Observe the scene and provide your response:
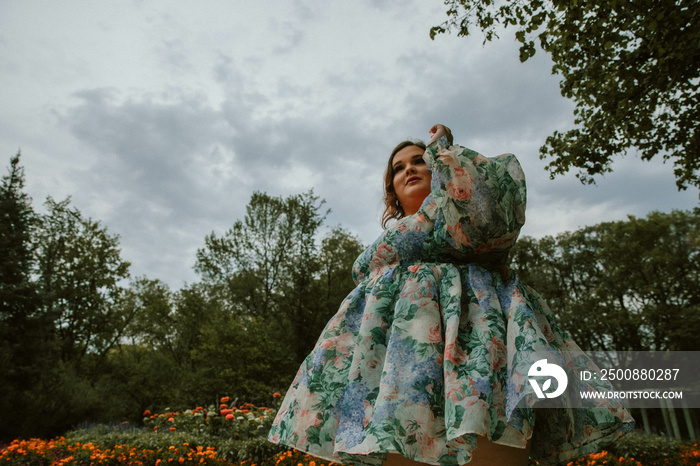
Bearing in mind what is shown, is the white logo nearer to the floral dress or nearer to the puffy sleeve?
the floral dress

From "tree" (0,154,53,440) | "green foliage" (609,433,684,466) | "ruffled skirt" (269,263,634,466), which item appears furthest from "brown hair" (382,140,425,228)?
"tree" (0,154,53,440)

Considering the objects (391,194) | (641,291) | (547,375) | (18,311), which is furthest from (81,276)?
(641,291)

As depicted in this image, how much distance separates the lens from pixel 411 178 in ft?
8.23

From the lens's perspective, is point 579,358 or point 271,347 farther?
point 271,347

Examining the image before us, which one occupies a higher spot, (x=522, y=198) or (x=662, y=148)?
(x=662, y=148)

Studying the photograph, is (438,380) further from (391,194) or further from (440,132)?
(391,194)

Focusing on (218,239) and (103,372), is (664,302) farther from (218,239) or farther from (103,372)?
(103,372)

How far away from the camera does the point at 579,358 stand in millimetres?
1708

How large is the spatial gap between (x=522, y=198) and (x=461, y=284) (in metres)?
0.44

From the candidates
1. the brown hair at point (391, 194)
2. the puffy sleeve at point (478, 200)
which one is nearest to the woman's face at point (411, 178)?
the brown hair at point (391, 194)

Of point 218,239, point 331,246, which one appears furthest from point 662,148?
point 218,239

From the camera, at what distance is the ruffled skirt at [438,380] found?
4.55 ft

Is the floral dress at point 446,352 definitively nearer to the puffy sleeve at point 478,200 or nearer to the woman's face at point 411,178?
the puffy sleeve at point 478,200

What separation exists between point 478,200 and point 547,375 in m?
0.71
